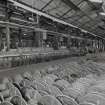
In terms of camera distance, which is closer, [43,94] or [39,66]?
[43,94]

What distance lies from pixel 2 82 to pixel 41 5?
→ 4480 mm

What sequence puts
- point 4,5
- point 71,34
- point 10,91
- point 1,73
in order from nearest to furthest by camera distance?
point 10,91 < point 1,73 < point 4,5 < point 71,34

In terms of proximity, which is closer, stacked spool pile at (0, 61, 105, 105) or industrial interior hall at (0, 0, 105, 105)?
stacked spool pile at (0, 61, 105, 105)

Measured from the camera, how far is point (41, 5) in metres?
7.70

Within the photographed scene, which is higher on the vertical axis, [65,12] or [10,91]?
[65,12]

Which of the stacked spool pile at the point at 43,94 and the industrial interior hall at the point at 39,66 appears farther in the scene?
the industrial interior hall at the point at 39,66

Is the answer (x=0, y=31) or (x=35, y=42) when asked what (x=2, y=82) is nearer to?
(x=0, y=31)

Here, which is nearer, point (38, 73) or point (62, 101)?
point (62, 101)

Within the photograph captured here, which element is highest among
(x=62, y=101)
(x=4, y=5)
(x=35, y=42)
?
(x=4, y=5)

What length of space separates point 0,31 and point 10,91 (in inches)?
174

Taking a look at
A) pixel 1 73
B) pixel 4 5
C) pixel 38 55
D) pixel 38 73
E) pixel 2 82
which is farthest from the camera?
pixel 38 55

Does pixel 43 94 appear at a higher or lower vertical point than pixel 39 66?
lower

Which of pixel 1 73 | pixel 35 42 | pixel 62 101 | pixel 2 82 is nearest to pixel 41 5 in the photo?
pixel 35 42

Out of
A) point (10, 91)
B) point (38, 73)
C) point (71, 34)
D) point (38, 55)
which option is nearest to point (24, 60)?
point (38, 55)
